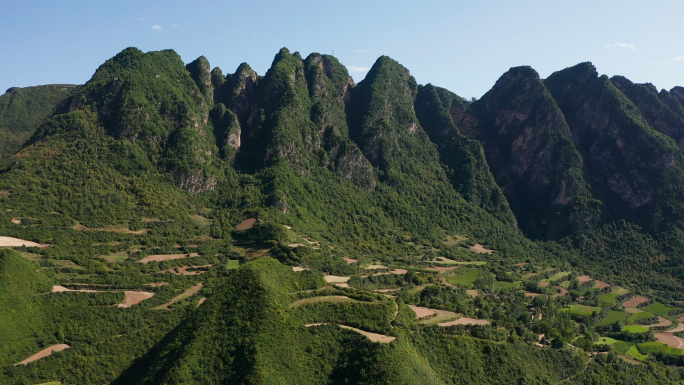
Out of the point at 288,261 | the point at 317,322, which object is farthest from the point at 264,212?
the point at 317,322

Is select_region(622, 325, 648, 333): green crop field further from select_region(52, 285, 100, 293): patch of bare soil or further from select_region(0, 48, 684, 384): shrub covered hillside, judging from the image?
select_region(52, 285, 100, 293): patch of bare soil

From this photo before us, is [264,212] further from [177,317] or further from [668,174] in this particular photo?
[668,174]

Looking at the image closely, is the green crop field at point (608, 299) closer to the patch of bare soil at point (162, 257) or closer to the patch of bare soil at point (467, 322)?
the patch of bare soil at point (467, 322)

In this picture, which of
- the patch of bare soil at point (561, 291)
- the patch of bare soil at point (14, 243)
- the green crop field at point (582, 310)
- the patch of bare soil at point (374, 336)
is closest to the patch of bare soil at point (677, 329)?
the green crop field at point (582, 310)

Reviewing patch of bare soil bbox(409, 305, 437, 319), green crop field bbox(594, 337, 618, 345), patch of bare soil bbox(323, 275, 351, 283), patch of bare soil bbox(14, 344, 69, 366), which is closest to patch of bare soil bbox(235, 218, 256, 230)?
patch of bare soil bbox(323, 275, 351, 283)

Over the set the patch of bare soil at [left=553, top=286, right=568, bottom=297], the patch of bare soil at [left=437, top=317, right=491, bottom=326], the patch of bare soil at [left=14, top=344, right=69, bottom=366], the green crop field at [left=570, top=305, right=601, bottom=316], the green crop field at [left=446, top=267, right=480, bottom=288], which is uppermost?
the patch of bare soil at [left=437, top=317, right=491, bottom=326]

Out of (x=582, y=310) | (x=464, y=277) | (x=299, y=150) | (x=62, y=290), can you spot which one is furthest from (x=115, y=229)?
(x=582, y=310)

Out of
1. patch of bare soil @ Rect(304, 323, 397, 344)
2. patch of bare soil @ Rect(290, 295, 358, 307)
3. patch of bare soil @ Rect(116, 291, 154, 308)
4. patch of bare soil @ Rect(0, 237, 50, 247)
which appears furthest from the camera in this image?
patch of bare soil @ Rect(0, 237, 50, 247)
